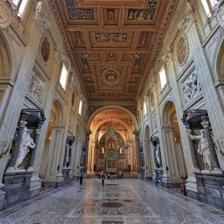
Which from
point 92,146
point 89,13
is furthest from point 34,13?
point 92,146

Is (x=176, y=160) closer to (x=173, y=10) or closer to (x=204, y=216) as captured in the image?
(x=204, y=216)

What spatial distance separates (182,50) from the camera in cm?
877

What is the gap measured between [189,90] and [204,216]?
5.44 m

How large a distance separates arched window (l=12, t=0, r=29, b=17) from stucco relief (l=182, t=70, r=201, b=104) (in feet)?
25.7

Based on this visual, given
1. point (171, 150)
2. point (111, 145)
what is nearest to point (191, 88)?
point (171, 150)

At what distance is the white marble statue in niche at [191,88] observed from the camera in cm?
719

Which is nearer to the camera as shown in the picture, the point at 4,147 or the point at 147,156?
the point at 4,147

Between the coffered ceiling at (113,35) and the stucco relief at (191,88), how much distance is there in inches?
175

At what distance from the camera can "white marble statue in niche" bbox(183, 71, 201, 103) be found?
719 centimetres

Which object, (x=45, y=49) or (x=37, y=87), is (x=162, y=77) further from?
(x=37, y=87)

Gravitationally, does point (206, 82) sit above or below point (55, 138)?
above

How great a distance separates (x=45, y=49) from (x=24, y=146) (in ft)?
17.2

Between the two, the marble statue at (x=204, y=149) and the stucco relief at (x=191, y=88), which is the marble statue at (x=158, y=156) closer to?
the stucco relief at (x=191, y=88)

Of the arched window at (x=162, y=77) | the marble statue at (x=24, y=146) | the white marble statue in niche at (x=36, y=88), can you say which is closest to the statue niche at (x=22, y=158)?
the marble statue at (x=24, y=146)
